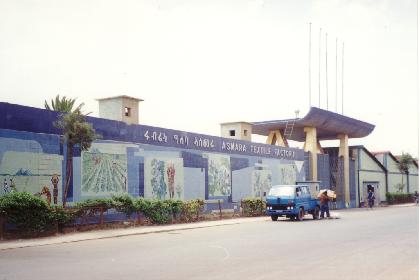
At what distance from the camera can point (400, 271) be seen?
31.7 feet

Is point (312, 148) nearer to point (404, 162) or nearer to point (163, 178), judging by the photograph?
point (163, 178)

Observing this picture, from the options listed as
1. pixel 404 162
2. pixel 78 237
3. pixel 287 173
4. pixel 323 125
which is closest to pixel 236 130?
pixel 287 173

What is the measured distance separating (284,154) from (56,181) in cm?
2425

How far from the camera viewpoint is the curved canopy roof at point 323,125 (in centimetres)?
4197

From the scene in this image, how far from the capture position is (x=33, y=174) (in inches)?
754

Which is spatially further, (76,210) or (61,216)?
(76,210)

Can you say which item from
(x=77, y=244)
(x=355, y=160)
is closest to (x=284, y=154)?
(x=355, y=160)

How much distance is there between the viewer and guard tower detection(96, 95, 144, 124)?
85.6 feet

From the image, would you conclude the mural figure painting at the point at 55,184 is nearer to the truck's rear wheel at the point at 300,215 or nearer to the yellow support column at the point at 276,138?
the truck's rear wheel at the point at 300,215

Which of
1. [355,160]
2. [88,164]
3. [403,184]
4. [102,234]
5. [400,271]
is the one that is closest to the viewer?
[400,271]

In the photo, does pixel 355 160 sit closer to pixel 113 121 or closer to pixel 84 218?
pixel 113 121

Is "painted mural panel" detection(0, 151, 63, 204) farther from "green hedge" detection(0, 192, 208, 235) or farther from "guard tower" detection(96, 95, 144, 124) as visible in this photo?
"guard tower" detection(96, 95, 144, 124)

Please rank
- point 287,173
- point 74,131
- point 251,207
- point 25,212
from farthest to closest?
point 287,173
point 251,207
point 74,131
point 25,212

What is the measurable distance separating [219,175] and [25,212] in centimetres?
1695
